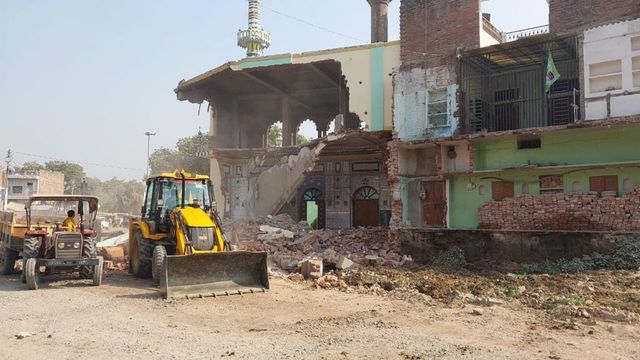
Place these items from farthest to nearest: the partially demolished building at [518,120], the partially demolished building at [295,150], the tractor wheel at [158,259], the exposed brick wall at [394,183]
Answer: the partially demolished building at [295,150] < the exposed brick wall at [394,183] < the partially demolished building at [518,120] < the tractor wheel at [158,259]

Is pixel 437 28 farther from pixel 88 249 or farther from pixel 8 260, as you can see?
pixel 8 260

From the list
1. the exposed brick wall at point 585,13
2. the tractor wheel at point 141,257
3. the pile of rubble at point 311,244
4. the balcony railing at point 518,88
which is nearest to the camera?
the tractor wheel at point 141,257

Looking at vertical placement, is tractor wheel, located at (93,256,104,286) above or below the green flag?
below

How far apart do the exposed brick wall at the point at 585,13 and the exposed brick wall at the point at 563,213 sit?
5.74 metres

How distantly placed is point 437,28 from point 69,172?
64663 millimetres

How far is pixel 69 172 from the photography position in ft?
236

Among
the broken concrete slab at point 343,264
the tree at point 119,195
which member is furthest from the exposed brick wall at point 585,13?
the tree at point 119,195

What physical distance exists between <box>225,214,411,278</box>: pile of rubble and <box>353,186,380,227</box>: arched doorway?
4.13 m

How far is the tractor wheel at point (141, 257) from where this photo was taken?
12.2 meters

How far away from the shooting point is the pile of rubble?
16.1 metres

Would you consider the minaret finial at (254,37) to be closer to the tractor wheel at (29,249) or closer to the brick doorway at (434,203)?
the brick doorway at (434,203)

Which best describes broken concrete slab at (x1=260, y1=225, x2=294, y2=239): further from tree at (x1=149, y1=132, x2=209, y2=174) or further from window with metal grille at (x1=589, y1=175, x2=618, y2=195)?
tree at (x1=149, y1=132, x2=209, y2=174)

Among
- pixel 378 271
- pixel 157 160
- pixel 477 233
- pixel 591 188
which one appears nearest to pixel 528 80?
pixel 591 188

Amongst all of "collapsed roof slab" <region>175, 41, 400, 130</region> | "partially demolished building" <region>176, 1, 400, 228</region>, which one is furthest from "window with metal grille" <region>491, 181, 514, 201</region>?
"partially demolished building" <region>176, 1, 400, 228</region>
